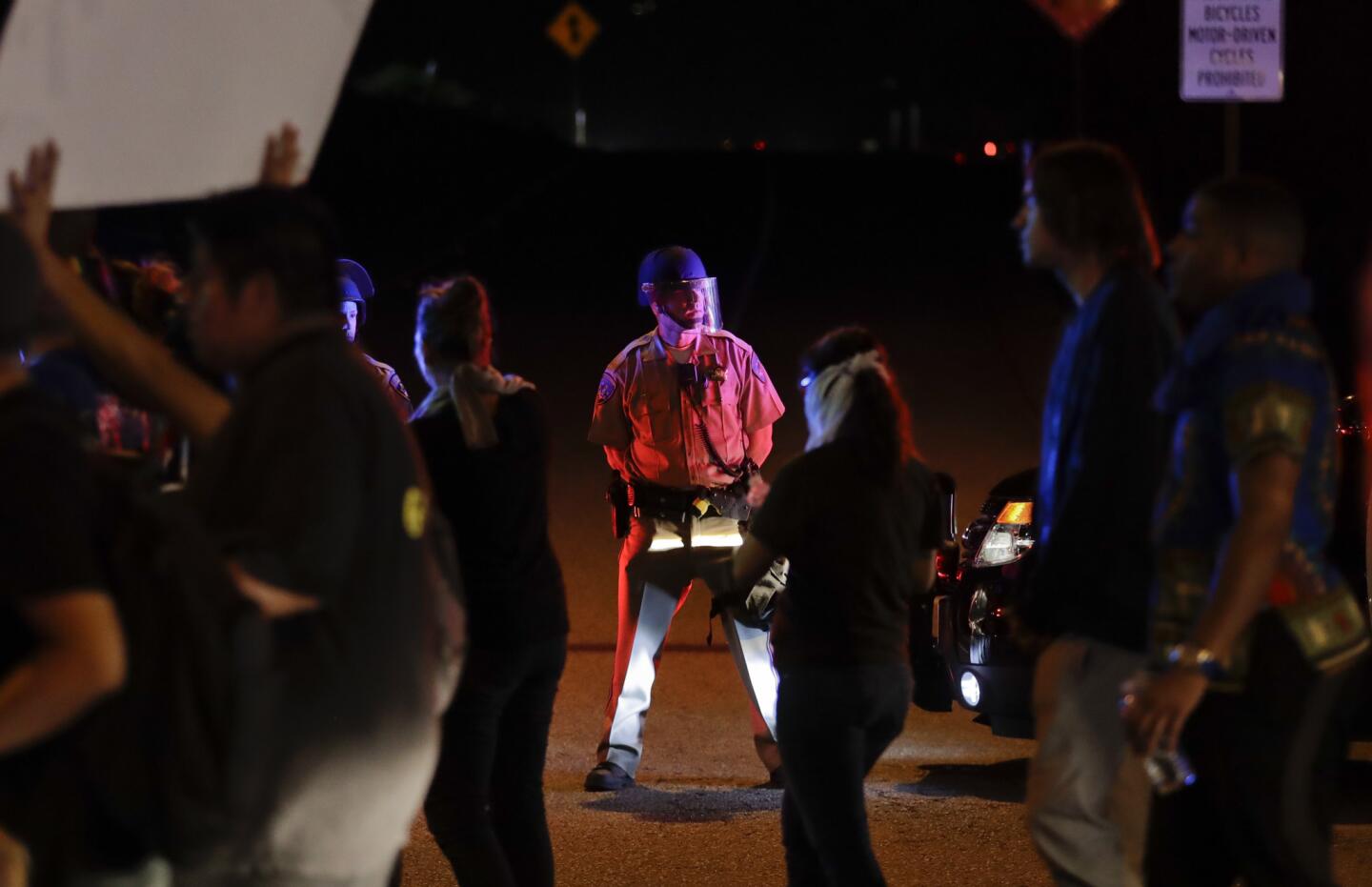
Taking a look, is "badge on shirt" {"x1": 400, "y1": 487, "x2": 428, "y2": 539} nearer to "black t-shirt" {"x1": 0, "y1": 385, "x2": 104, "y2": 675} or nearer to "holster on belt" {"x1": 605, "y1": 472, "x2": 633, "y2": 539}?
"black t-shirt" {"x1": 0, "y1": 385, "x2": 104, "y2": 675}

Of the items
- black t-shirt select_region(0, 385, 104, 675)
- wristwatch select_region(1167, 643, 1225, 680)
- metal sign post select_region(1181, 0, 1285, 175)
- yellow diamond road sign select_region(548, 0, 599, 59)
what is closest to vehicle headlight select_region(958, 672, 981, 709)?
wristwatch select_region(1167, 643, 1225, 680)

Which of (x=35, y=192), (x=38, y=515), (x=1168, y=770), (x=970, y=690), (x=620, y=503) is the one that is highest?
(x=35, y=192)

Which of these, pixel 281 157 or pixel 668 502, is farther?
pixel 668 502

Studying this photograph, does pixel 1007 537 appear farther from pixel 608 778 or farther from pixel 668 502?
pixel 608 778

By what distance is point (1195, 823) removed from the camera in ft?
12.7

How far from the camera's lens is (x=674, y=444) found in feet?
25.0

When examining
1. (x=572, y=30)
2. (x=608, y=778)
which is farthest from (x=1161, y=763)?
(x=572, y=30)

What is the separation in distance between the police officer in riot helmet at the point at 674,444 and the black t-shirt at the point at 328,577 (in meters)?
4.56

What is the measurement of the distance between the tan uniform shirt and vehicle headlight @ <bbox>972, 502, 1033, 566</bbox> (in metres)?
0.96

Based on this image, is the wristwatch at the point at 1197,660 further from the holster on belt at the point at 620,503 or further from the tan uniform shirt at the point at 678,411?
the holster on belt at the point at 620,503

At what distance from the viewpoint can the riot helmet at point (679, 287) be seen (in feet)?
24.8

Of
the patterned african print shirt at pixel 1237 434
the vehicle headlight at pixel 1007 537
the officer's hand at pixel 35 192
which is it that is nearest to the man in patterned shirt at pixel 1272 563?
the patterned african print shirt at pixel 1237 434

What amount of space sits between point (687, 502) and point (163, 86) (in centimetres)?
457

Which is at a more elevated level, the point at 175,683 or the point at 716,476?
the point at 175,683
